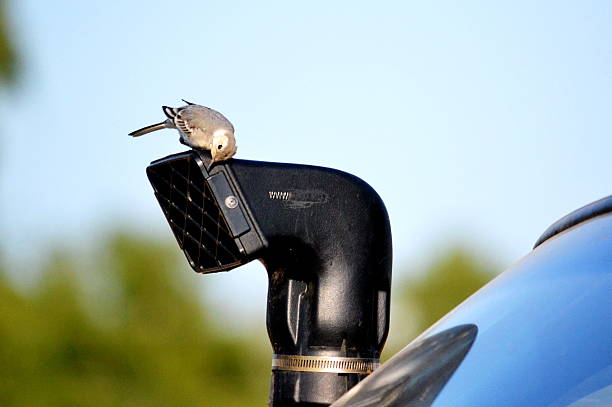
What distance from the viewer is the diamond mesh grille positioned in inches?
66.2

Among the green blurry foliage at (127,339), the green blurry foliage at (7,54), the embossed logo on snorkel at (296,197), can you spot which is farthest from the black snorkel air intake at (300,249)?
the green blurry foliage at (127,339)

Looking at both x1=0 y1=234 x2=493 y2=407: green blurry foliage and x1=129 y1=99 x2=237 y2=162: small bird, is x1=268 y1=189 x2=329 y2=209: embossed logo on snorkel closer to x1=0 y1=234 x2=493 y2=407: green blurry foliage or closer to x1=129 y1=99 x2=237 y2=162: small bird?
x1=129 y1=99 x2=237 y2=162: small bird

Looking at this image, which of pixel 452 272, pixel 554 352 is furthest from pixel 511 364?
pixel 452 272

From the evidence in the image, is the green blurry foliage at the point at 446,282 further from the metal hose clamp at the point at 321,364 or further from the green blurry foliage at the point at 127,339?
the metal hose clamp at the point at 321,364

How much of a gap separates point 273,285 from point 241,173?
0.69 ft

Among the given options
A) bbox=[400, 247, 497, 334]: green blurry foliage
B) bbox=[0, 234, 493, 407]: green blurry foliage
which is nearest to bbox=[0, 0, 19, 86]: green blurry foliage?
bbox=[0, 234, 493, 407]: green blurry foliage

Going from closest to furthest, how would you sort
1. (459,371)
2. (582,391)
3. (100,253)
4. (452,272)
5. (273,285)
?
(582,391)
(459,371)
(273,285)
(100,253)
(452,272)

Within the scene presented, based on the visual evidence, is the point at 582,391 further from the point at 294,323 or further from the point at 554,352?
the point at 294,323

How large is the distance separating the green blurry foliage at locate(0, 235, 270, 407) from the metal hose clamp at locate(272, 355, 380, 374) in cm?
1820

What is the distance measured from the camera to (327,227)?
67.2 inches

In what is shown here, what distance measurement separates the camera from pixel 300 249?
170cm

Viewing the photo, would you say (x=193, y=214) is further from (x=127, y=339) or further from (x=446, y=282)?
(x=446, y=282)

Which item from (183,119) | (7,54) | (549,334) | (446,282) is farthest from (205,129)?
(446,282)

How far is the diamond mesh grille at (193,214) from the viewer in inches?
66.2
